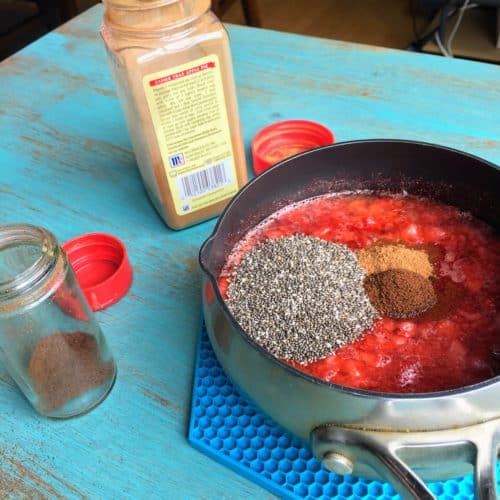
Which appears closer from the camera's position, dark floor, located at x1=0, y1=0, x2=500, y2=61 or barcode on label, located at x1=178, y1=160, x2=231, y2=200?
barcode on label, located at x1=178, y1=160, x2=231, y2=200

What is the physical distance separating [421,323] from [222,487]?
0.23 m

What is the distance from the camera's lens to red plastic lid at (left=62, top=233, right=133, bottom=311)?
0.62 m

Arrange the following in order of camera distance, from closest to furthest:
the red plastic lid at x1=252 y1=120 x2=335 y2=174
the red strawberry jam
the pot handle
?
1. the pot handle
2. the red strawberry jam
3. the red plastic lid at x1=252 y1=120 x2=335 y2=174

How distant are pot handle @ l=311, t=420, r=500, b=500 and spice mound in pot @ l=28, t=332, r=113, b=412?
0.23 meters

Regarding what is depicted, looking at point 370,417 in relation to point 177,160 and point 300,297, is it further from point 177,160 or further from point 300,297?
point 177,160

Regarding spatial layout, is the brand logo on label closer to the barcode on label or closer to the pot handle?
the barcode on label

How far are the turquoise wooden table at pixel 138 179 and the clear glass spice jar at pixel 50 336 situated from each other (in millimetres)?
21

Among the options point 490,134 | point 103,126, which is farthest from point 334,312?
point 103,126

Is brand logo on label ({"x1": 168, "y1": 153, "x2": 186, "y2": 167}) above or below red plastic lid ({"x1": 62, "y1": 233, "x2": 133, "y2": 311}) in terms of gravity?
above

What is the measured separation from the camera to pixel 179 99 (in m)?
0.59

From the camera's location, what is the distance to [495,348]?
19.8 inches

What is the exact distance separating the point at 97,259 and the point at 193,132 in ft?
0.62

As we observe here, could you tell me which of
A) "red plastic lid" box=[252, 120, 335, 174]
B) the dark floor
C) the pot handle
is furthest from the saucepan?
the dark floor

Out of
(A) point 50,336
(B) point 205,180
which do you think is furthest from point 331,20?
(A) point 50,336
